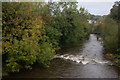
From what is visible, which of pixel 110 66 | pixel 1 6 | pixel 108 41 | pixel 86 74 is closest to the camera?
pixel 1 6

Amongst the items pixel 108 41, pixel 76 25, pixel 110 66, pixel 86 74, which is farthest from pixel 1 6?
pixel 76 25

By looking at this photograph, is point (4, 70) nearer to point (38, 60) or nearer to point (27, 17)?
point (38, 60)

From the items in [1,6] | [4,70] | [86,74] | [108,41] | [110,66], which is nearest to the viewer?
[1,6]

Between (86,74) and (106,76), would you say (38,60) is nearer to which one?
(86,74)

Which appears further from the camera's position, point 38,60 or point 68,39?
point 68,39

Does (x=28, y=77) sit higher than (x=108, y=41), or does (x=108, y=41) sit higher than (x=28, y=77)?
(x=108, y=41)

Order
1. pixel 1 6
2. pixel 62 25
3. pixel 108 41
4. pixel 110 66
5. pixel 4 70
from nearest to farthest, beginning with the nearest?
pixel 1 6 → pixel 4 70 → pixel 110 66 → pixel 108 41 → pixel 62 25

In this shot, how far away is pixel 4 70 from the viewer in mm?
13477

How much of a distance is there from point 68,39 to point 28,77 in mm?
16188

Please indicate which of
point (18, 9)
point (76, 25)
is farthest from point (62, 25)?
point (18, 9)

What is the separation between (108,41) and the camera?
22.3 m

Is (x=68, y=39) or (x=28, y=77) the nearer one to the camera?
(x=28, y=77)

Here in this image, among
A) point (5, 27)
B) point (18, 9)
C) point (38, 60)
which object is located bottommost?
point (38, 60)

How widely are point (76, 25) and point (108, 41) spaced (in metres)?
7.55
